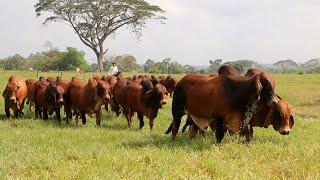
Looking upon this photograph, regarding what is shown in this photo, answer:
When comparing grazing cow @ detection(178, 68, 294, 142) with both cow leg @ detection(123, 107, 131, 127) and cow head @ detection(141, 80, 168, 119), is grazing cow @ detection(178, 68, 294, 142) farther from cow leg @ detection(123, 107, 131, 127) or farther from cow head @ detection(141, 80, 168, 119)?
cow leg @ detection(123, 107, 131, 127)

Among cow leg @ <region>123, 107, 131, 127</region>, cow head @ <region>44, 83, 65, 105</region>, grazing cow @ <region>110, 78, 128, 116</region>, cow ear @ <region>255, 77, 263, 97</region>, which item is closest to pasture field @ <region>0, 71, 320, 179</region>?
cow ear @ <region>255, 77, 263, 97</region>

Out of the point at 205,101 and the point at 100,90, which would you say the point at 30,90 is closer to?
the point at 100,90

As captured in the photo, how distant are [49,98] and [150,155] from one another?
6.37m

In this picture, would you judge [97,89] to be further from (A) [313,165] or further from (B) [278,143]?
(A) [313,165]

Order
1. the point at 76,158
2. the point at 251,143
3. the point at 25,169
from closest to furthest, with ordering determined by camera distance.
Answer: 1. the point at 25,169
2. the point at 76,158
3. the point at 251,143

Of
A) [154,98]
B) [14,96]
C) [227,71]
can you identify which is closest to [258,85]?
[227,71]

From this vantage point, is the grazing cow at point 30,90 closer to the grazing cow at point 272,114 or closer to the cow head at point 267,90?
the grazing cow at point 272,114

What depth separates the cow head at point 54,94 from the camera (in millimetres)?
12883

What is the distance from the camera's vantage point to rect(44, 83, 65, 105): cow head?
42.3 ft

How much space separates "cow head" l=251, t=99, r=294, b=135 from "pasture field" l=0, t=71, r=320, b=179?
1.06 ft

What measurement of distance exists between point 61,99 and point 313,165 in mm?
7462

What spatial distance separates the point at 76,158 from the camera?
7.40 metres

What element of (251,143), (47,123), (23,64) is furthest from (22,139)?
(23,64)

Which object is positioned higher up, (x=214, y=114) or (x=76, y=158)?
(x=214, y=114)
